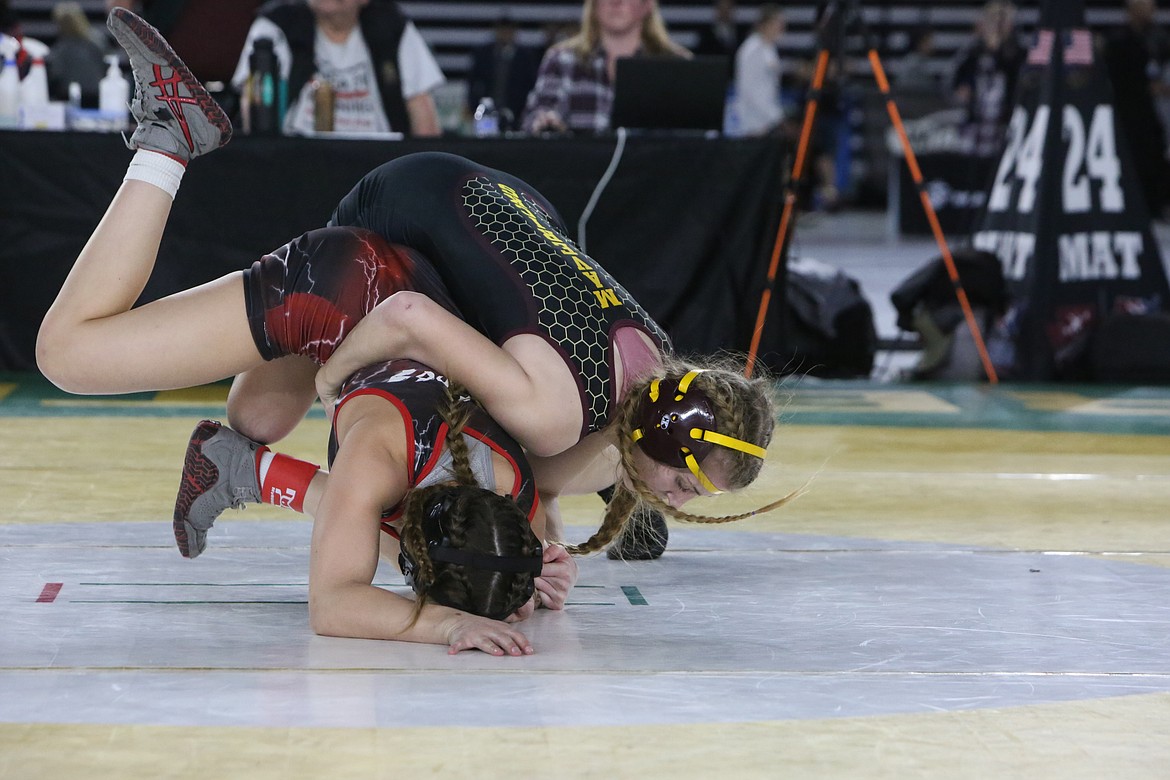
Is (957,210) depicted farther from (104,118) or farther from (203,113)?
(203,113)

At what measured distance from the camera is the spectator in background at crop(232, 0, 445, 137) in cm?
611

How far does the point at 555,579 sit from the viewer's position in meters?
2.80

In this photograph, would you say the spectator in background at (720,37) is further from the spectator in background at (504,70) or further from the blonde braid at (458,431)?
the blonde braid at (458,431)

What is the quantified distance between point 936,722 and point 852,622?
625mm

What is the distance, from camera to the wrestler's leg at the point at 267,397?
3.20 m

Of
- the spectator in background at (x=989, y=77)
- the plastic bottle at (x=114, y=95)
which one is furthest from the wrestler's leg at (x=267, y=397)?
the spectator in background at (x=989, y=77)

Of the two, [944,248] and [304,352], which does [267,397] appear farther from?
[944,248]

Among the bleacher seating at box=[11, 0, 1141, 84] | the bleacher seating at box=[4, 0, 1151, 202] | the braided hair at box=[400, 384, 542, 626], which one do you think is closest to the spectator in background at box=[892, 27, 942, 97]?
the bleacher seating at box=[4, 0, 1151, 202]

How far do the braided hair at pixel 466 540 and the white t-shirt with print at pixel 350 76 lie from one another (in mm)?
3855

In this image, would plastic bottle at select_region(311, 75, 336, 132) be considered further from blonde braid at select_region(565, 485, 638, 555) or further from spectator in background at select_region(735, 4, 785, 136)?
spectator in background at select_region(735, 4, 785, 136)

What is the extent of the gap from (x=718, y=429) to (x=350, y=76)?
402 cm

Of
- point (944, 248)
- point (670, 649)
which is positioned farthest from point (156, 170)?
point (944, 248)

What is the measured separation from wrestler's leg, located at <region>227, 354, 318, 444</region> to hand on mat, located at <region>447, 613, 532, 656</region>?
892mm

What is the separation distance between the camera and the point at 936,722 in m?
2.12
